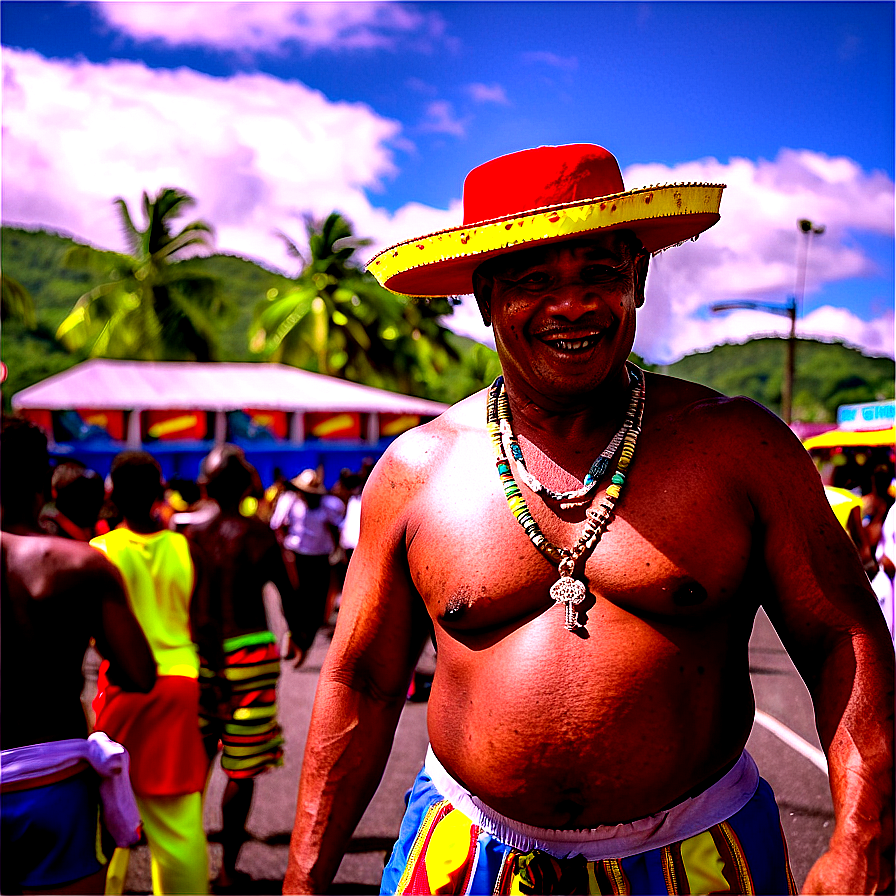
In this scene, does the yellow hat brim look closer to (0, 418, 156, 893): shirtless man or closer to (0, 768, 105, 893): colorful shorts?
(0, 418, 156, 893): shirtless man

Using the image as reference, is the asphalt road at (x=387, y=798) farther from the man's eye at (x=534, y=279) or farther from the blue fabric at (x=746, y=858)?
the man's eye at (x=534, y=279)

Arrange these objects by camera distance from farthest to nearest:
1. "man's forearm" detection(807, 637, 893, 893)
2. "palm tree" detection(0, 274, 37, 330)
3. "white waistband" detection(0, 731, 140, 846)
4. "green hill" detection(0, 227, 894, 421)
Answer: "green hill" detection(0, 227, 894, 421), "palm tree" detection(0, 274, 37, 330), "white waistband" detection(0, 731, 140, 846), "man's forearm" detection(807, 637, 893, 893)

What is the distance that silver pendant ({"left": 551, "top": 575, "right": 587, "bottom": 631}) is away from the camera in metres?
1.79

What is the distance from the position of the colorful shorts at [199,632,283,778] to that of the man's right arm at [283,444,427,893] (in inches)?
95.6

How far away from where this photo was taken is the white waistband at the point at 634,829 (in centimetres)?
177

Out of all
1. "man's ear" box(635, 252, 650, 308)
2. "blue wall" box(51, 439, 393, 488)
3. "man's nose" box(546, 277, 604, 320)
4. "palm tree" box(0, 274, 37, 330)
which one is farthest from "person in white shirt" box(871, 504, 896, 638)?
"palm tree" box(0, 274, 37, 330)

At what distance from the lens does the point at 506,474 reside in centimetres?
199

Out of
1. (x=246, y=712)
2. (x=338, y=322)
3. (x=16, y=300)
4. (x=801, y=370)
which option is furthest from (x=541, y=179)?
(x=801, y=370)

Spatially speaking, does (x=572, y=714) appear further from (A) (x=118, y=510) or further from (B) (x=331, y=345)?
(B) (x=331, y=345)

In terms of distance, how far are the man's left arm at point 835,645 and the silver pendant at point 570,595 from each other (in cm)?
34

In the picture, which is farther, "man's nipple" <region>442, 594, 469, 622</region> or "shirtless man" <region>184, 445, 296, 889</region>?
"shirtless man" <region>184, 445, 296, 889</region>

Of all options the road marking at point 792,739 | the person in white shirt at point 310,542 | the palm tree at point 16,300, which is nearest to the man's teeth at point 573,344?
the road marking at point 792,739

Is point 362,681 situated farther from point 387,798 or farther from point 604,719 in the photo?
point 387,798

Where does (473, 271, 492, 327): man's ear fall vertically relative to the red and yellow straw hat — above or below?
below
